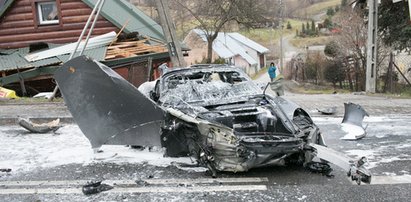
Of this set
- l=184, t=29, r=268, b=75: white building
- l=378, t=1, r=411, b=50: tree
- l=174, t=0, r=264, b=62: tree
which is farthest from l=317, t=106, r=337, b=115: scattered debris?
l=174, t=0, r=264, b=62: tree

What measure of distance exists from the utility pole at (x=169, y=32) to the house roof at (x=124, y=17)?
5.39 meters

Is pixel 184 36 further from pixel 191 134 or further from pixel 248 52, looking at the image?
pixel 191 134

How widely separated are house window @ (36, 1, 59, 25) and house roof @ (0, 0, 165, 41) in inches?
44.9

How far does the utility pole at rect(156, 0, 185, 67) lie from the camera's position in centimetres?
1182

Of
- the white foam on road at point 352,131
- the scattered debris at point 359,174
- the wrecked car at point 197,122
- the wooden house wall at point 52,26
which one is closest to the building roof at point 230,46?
the wooden house wall at point 52,26

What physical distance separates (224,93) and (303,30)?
70667 millimetres

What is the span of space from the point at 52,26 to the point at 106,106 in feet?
43.2

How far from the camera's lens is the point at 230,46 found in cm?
5247

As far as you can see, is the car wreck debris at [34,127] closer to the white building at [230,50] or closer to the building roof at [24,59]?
the building roof at [24,59]

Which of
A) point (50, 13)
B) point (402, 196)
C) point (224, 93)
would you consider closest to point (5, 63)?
point (50, 13)

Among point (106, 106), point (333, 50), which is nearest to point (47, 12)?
point (106, 106)

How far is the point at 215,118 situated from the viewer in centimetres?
570

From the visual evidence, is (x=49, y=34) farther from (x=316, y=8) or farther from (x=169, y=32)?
(x=316, y=8)

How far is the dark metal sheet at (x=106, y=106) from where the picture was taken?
6.03m
